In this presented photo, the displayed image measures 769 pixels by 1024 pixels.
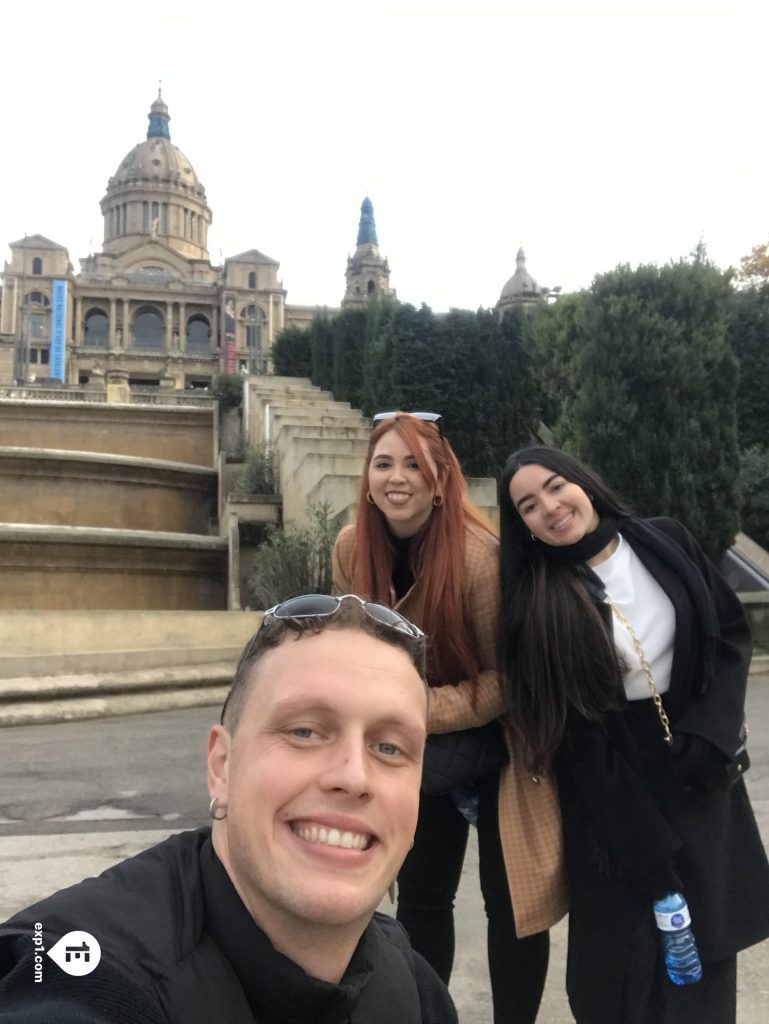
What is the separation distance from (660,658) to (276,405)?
41.0ft

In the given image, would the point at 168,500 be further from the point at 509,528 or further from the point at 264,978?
the point at 264,978

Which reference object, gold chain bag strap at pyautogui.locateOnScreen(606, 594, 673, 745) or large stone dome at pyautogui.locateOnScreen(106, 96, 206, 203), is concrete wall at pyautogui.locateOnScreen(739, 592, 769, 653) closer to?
gold chain bag strap at pyautogui.locateOnScreen(606, 594, 673, 745)

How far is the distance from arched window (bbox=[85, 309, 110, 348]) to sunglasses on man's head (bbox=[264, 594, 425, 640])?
259 feet

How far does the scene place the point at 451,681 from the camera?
2205 mm

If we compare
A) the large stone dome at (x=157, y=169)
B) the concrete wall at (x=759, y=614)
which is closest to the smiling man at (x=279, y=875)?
the concrete wall at (x=759, y=614)

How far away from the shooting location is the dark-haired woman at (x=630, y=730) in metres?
1.95

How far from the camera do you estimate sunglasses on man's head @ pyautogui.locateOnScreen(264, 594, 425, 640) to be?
119 cm

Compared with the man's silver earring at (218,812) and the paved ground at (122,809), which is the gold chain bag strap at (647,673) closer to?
the paved ground at (122,809)

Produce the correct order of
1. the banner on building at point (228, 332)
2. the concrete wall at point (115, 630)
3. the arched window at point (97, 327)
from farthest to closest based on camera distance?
the arched window at point (97, 327) < the banner on building at point (228, 332) < the concrete wall at point (115, 630)

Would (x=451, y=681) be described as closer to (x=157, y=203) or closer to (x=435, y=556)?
(x=435, y=556)

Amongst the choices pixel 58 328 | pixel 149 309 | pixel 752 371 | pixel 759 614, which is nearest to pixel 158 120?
pixel 149 309

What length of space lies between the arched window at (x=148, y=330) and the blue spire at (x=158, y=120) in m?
34.9

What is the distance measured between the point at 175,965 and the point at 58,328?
71.0 metres

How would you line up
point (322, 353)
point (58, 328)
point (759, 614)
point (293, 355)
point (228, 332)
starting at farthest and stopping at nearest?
point (228, 332), point (58, 328), point (293, 355), point (322, 353), point (759, 614)
